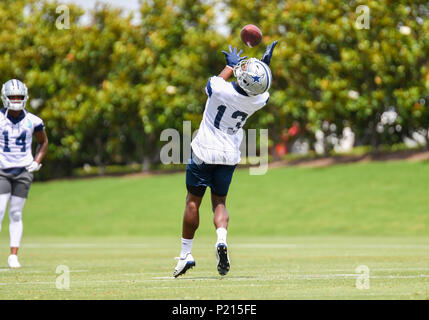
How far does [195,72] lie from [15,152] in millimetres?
26480

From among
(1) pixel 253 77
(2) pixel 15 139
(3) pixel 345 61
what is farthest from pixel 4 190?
(3) pixel 345 61

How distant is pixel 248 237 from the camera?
27.4m

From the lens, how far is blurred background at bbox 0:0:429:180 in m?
34.8

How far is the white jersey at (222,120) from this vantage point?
10.3 m

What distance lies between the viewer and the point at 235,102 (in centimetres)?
1035

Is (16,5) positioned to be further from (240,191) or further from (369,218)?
(369,218)

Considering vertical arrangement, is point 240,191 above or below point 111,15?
below

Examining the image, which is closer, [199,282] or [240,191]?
[199,282]

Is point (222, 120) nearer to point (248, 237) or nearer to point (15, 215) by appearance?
point (15, 215)

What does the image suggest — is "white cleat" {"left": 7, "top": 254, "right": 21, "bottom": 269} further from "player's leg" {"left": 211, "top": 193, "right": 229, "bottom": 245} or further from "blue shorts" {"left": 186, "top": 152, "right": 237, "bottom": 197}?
"player's leg" {"left": 211, "top": 193, "right": 229, "bottom": 245}

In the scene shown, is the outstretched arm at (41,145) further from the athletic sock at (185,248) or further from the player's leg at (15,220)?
the athletic sock at (185,248)

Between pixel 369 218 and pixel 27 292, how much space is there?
22.0m
